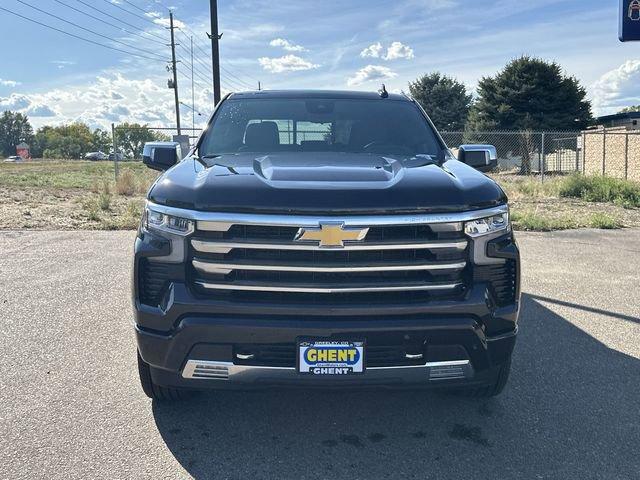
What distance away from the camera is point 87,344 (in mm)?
4461

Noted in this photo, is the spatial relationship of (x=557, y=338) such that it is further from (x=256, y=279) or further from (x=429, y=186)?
(x=256, y=279)

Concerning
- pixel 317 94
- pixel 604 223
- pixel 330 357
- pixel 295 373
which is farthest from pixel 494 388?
pixel 604 223

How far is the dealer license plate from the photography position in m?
2.72

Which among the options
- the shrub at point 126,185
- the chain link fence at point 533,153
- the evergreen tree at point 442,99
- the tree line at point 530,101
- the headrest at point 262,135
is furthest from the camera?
the evergreen tree at point 442,99

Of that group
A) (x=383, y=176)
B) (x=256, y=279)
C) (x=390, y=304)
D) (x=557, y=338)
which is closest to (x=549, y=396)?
(x=557, y=338)

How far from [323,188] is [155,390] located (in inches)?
59.6

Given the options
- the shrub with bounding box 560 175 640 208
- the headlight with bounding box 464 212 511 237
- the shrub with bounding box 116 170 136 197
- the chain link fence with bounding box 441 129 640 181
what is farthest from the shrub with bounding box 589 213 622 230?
the shrub with bounding box 116 170 136 197

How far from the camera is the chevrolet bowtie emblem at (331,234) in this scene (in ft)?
8.89

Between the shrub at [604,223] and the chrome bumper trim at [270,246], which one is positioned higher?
the chrome bumper trim at [270,246]

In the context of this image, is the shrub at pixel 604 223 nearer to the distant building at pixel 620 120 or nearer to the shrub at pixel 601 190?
the shrub at pixel 601 190

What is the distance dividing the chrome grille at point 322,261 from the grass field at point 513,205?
8101 mm

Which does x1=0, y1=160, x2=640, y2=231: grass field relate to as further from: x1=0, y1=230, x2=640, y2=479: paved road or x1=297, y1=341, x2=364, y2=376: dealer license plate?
x1=297, y1=341, x2=364, y2=376: dealer license plate

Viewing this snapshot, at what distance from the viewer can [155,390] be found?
129 inches

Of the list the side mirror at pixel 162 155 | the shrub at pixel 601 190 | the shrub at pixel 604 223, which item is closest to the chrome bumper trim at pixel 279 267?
the side mirror at pixel 162 155
